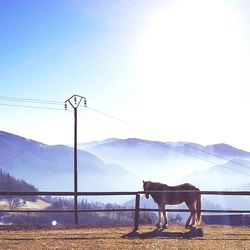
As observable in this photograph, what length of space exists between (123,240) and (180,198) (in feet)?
13.4

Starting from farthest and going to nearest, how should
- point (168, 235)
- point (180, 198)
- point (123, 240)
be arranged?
1. point (180, 198)
2. point (168, 235)
3. point (123, 240)

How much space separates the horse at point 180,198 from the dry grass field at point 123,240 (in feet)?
2.50

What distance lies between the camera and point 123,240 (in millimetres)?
16375

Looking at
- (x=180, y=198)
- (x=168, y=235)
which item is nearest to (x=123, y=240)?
(x=168, y=235)

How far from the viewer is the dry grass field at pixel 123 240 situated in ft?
49.2

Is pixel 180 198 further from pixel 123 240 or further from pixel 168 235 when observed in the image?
pixel 123 240

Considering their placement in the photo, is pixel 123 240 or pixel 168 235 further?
pixel 168 235

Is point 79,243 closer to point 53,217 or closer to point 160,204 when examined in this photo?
point 160,204

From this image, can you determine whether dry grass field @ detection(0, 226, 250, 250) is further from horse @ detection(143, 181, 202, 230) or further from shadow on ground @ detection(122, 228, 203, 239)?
horse @ detection(143, 181, 202, 230)

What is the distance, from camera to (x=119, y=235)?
1800cm

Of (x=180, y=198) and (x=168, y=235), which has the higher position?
(x=180, y=198)

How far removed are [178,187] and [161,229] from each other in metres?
1.93

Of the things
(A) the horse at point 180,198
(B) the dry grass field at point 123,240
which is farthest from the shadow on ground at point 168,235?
(A) the horse at point 180,198

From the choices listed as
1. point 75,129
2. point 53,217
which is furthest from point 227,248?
point 53,217
